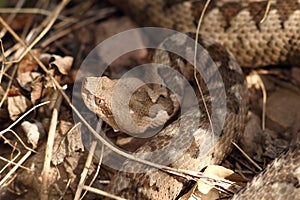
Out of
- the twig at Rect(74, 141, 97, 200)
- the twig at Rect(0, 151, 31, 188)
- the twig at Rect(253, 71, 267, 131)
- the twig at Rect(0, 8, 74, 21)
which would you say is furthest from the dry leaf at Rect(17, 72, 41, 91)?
the twig at Rect(253, 71, 267, 131)

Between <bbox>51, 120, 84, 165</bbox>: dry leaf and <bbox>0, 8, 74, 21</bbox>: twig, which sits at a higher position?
<bbox>0, 8, 74, 21</bbox>: twig

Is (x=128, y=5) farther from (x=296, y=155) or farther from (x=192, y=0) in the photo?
(x=296, y=155)

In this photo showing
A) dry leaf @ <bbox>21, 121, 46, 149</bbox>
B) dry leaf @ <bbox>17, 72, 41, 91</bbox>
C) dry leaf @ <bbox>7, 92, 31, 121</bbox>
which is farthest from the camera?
dry leaf @ <bbox>17, 72, 41, 91</bbox>

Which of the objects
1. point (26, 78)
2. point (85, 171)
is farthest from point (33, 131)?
point (85, 171)

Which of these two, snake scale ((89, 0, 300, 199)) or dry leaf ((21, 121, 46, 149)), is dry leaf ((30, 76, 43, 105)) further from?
snake scale ((89, 0, 300, 199))

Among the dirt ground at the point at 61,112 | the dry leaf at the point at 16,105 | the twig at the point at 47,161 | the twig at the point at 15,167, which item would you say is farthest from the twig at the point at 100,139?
the twig at the point at 15,167

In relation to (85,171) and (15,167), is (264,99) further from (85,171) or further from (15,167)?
Answer: (15,167)
